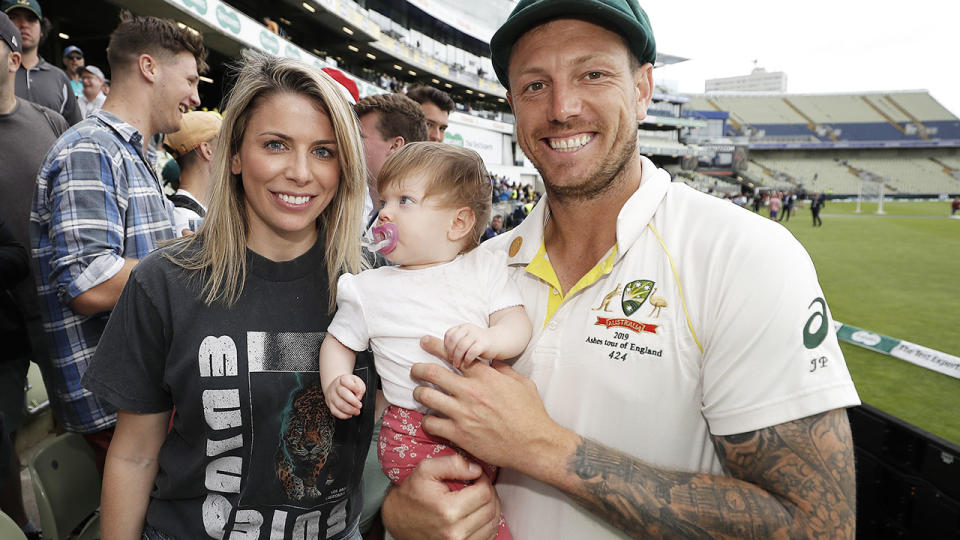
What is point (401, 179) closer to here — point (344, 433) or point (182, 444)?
point (344, 433)

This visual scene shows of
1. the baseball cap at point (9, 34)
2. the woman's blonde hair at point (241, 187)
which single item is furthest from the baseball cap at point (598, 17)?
the baseball cap at point (9, 34)

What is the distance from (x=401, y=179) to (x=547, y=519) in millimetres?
1173

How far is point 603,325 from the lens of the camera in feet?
4.75

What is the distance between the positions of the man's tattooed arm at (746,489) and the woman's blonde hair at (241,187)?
104cm

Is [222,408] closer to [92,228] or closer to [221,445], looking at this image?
[221,445]

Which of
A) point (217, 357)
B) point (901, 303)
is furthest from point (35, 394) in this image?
point (901, 303)

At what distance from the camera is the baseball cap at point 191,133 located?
11.4 ft

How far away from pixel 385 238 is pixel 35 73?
559 centimetres

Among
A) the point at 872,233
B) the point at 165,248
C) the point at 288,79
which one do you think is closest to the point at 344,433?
the point at 165,248

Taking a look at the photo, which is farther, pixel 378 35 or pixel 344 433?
pixel 378 35

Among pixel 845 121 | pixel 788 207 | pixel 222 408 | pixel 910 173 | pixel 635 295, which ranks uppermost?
pixel 845 121

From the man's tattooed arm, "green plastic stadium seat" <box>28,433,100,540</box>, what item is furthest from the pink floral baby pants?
"green plastic stadium seat" <box>28,433,100,540</box>

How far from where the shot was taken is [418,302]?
1.64 meters

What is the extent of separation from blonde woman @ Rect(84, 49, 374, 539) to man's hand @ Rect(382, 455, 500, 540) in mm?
371
